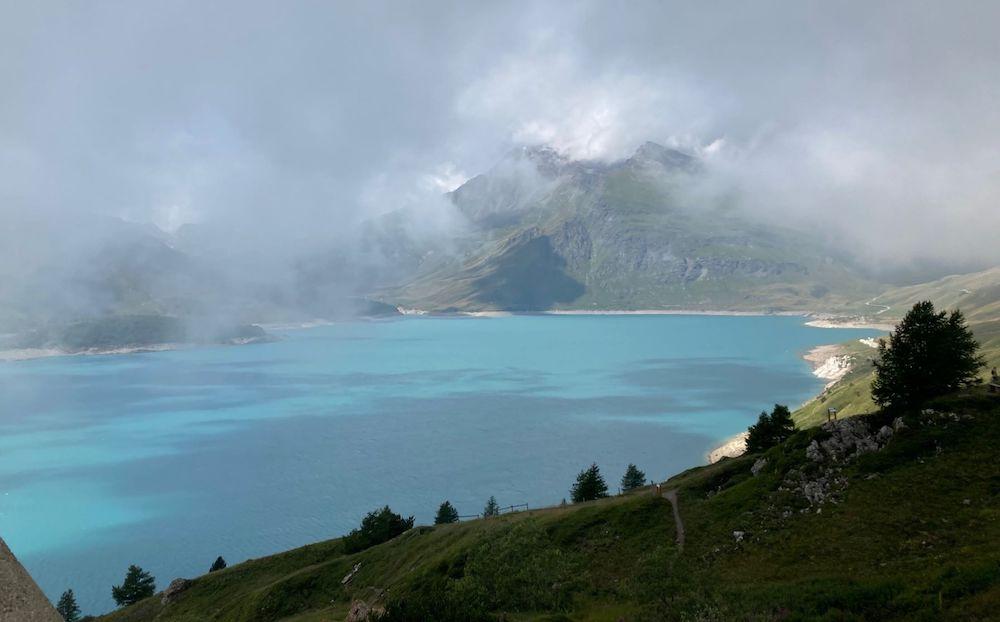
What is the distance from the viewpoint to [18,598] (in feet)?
53.2

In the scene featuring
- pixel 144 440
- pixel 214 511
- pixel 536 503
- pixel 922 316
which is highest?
pixel 144 440

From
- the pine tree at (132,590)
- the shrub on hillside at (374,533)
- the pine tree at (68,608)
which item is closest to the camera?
the shrub on hillside at (374,533)

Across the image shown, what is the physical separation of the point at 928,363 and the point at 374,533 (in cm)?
5704

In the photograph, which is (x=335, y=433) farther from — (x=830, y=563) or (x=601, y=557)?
(x=830, y=563)

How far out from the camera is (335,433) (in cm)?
17962

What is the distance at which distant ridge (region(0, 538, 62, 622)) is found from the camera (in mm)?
15845

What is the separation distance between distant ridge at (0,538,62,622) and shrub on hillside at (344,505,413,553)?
51.5 m

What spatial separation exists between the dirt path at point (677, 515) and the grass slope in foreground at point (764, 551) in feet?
1.98

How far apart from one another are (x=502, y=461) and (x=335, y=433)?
62008mm

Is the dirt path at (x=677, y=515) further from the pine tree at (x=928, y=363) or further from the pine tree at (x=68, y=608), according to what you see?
the pine tree at (x=68, y=608)

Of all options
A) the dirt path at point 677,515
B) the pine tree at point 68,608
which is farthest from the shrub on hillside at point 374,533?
the pine tree at point 68,608

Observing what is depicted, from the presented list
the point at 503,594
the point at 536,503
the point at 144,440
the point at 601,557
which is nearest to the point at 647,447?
the point at 536,503

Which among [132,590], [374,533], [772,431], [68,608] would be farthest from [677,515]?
[68,608]

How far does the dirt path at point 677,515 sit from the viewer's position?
3898 cm
